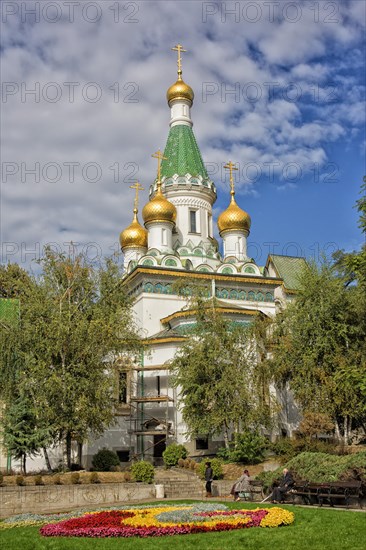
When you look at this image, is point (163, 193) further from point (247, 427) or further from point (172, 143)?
point (247, 427)

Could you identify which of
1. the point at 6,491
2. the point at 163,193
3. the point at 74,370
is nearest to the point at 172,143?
the point at 163,193

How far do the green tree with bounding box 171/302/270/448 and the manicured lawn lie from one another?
10.9 metres

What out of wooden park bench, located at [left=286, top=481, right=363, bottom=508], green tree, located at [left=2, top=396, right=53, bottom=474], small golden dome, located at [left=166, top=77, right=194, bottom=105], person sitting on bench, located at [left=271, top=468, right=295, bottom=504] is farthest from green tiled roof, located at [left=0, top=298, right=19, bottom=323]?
small golden dome, located at [left=166, top=77, right=194, bottom=105]

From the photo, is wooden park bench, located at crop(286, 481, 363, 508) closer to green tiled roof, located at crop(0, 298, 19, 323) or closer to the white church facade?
the white church facade

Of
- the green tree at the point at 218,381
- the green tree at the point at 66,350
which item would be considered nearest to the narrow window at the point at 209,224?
the green tree at the point at 218,381

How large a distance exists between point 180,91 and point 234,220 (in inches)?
383

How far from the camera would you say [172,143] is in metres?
37.9

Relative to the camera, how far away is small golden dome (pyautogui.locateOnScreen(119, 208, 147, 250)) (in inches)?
1446

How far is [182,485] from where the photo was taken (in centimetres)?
1889

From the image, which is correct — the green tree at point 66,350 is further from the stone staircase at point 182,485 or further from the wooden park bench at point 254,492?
the wooden park bench at point 254,492

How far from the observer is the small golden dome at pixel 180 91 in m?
38.4

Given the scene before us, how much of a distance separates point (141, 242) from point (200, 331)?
14.1m

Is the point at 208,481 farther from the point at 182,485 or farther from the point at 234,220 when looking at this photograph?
the point at 234,220

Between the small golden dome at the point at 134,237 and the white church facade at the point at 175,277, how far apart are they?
0.06 m
